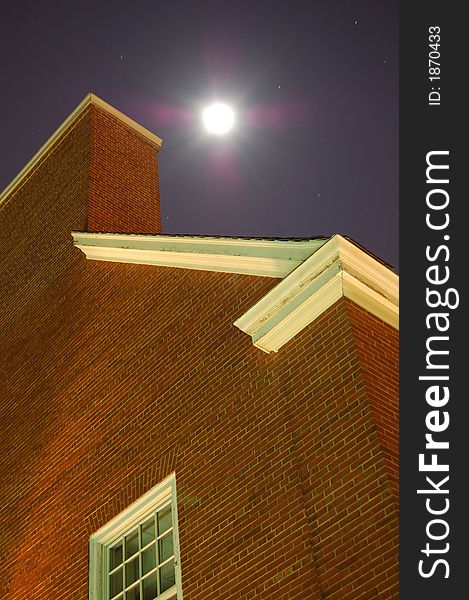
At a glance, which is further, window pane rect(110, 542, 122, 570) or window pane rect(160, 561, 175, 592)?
window pane rect(110, 542, 122, 570)

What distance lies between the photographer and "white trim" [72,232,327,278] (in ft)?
28.8

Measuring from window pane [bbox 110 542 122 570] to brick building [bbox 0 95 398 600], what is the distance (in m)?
0.03

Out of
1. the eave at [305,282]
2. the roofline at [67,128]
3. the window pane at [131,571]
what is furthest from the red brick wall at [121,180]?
the window pane at [131,571]

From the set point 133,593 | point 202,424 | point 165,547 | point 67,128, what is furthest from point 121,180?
point 133,593

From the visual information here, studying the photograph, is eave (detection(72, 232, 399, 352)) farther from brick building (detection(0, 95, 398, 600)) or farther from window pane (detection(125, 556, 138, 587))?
window pane (detection(125, 556, 138, 587))

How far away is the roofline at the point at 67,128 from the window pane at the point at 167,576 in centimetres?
1034

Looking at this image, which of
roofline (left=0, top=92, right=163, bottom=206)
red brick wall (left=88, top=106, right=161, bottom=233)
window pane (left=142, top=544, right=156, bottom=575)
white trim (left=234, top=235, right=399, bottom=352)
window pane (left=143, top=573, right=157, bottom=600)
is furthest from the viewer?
roofline (left=0, top=92, right=163, bottom=206)

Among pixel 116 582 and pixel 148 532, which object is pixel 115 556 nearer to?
pixel 116 582

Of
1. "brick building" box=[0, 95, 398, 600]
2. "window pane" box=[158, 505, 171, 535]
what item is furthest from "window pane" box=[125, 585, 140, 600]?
"window pane" box=[158, 505, 171, 535]

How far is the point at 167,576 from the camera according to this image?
28.2ft

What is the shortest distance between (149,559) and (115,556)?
61 centimetres

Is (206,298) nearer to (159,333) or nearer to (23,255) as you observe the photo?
(159,333)

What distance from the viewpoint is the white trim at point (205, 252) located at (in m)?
8.79

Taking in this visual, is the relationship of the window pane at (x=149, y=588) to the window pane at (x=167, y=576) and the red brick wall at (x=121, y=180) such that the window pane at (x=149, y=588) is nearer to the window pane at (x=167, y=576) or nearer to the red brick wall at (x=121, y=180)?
the window pane at (x=167, y=576)
